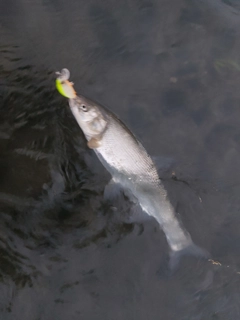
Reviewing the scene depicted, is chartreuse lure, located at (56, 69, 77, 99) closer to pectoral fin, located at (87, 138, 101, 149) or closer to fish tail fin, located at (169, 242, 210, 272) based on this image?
pectoral fin, located at (87, 138, 101, 149)

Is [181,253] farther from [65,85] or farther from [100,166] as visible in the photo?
[65,85]

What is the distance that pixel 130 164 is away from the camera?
4207mm

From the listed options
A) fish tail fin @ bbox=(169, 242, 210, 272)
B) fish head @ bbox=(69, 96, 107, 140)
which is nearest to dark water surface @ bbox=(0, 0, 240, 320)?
fish tail fin @ bbox=(169, 242, 210, 272)

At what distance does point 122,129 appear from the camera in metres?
4.22

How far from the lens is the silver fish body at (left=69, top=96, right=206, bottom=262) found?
4.19 metres

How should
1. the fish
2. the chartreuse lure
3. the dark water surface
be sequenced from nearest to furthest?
the dark water surface, the fish, the chartreuse lure

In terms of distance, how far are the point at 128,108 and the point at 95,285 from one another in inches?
67.9

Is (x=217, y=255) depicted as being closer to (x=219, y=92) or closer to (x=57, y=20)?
(x=219, y=92)

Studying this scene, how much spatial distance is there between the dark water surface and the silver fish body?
154 millimetres

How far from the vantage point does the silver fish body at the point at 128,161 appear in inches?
165

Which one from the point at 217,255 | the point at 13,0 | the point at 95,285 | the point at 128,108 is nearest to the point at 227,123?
the point at 128,108

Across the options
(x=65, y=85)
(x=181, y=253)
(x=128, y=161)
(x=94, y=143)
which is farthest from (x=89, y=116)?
(x=181, y=253)

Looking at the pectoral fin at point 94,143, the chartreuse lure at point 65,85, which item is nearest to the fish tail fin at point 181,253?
the pectoral fin at point 94,143

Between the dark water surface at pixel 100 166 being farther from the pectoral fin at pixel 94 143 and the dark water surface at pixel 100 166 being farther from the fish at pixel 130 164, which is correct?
the pectoral fin at pixel 94 143
